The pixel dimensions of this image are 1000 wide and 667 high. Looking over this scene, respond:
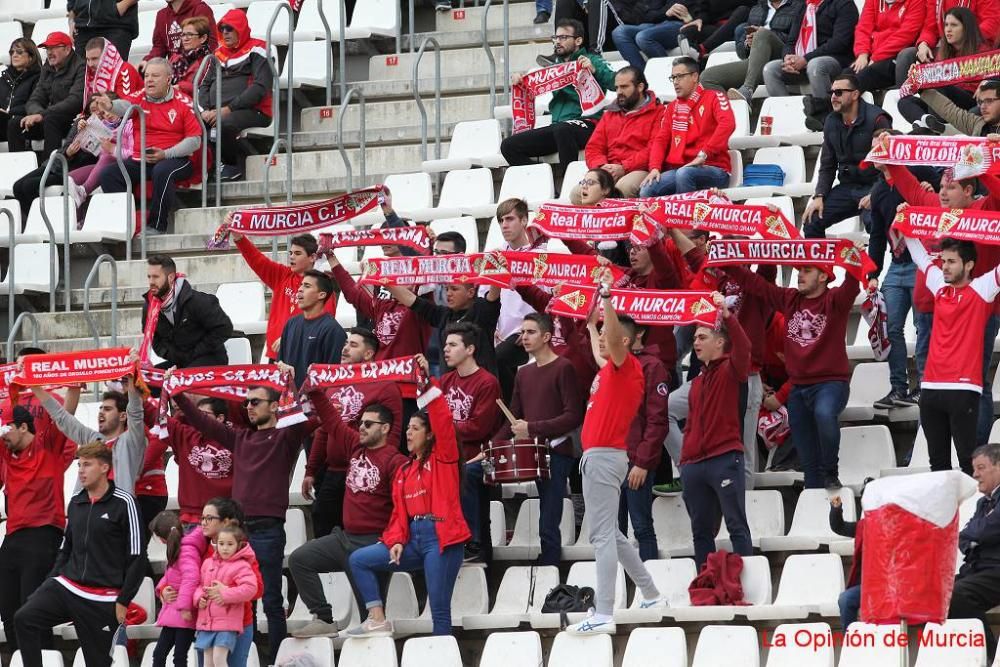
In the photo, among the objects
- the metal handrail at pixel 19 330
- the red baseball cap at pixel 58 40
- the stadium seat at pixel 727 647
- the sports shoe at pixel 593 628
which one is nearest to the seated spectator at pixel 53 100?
the red baseball cap at pixel 58 40

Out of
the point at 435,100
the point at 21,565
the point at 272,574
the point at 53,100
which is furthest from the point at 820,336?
the point at 53,100

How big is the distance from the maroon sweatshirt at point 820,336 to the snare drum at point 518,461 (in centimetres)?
147

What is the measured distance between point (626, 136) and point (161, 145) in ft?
12.0

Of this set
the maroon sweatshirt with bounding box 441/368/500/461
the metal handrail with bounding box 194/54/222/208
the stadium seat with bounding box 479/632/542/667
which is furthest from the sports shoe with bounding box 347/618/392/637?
the metal handrail with bounding box 194/54/222/208

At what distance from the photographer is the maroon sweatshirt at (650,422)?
1137 cm

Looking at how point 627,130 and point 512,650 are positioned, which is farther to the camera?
point 627,130

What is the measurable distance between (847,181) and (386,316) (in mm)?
2985

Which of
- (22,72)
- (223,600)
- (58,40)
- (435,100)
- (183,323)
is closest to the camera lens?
(223,600)

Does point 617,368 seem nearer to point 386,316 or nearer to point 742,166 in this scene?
point 386,316

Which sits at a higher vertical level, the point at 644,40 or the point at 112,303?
the point at 644,40

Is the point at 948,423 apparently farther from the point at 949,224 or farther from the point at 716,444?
the point at 716,444

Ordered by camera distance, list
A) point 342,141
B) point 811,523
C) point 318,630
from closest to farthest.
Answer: point 811,523, point 318,630, point 342,141

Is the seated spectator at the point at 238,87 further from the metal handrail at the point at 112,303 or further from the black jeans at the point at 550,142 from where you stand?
the black jeans at the point at 550,142

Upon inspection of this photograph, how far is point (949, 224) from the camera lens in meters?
11.2
